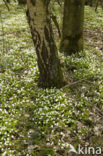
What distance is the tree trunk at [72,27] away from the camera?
6.19 metres

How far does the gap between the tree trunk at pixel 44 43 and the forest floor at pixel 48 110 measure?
0.41 metres

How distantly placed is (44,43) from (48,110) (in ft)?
6.68

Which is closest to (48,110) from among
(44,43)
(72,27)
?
(44,43)

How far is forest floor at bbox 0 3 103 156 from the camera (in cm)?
375

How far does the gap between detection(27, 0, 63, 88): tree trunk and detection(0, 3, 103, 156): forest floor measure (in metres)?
0.41

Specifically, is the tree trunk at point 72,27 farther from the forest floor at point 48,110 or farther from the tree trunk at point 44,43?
the tree trunk at point 44,43

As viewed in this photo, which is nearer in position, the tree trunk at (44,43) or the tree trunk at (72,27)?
the tree trunk at (44,43)

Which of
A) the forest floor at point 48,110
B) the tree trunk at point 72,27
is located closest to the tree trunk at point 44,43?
the forest floor at point 48,110

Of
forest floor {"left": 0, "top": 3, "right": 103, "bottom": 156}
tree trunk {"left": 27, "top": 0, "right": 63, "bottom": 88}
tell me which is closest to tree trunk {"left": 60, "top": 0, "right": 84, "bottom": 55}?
forest floor {"left": 0, "top": 3, "right": 103, "bottom": 156}

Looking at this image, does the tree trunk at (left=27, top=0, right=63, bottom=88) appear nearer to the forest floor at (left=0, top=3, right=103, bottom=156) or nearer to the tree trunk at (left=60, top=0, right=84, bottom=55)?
the forest floor at (left=0, top=3, right=103, bottom=156)

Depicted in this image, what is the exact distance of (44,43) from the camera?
4.21 meters

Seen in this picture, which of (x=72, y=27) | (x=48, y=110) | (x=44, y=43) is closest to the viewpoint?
(x=44, y=43)

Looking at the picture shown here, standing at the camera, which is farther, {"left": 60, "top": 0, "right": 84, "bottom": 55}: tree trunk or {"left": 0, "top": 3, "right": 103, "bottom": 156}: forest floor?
{"left": 60, "top": 0, "right": 84, "bottom": 55}: tree trunk

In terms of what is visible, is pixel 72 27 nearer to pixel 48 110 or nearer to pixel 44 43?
pixel 44 43
